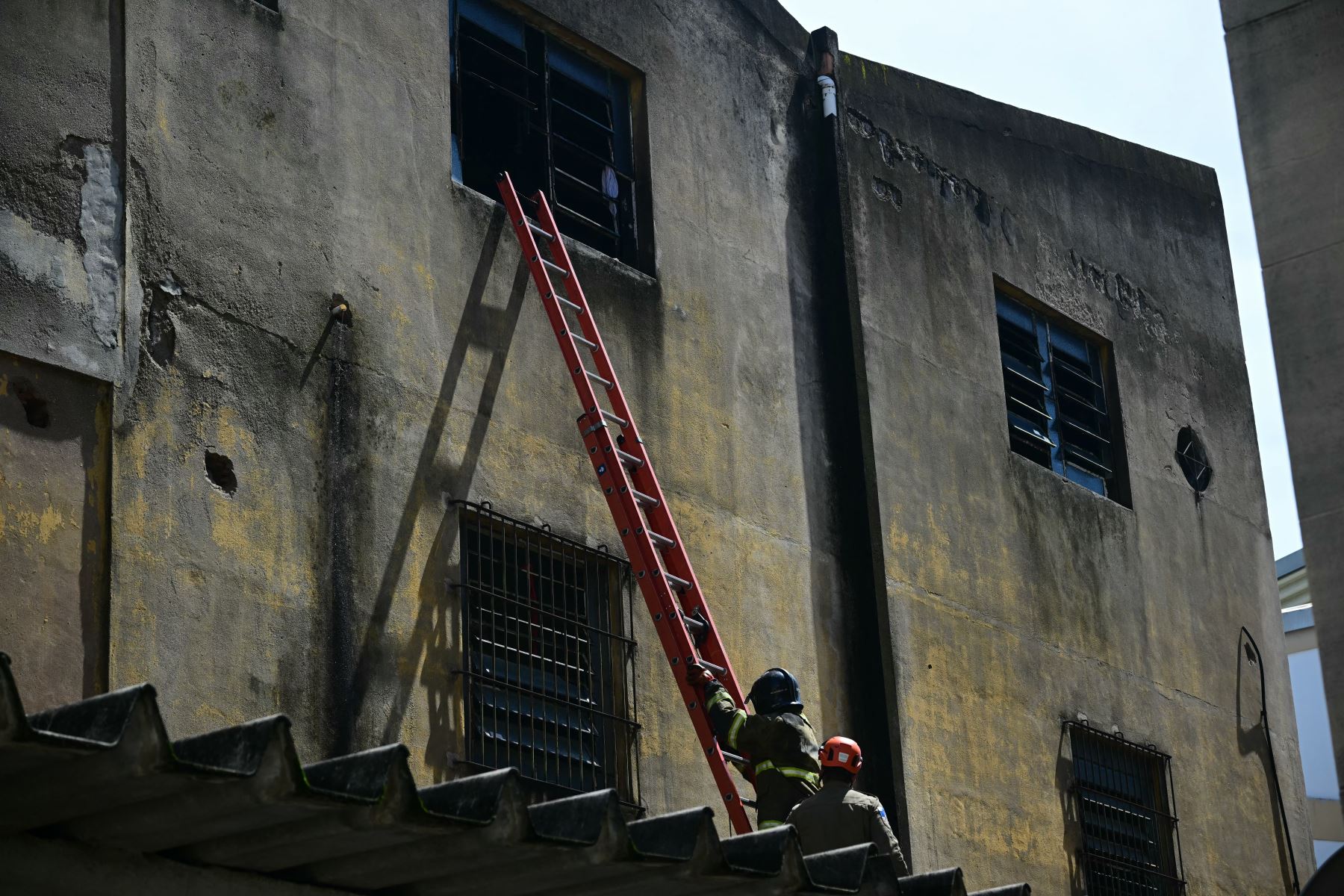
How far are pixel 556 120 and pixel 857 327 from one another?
2.50m

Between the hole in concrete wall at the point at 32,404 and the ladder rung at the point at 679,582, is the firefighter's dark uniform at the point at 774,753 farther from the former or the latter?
the hole in concrete wall at the point at 32,404

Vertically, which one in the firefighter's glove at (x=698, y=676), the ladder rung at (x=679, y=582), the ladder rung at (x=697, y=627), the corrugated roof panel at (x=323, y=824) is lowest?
the corrugated roof panel at (x=323, y=824)

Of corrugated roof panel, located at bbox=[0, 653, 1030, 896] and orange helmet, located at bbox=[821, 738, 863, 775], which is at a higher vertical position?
orange helmet, located at bbox=[821, 738, 863, 775]

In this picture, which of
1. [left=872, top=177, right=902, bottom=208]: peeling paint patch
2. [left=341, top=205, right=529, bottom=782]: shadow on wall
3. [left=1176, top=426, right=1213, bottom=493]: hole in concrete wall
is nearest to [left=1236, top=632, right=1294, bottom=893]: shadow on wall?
[left=1176, top=426, right=1213, bottom=493]: hole in concrete wall

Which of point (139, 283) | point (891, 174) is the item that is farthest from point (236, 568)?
point (891, 174)

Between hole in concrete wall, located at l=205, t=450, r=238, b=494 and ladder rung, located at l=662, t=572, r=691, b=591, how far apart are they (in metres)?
2.22

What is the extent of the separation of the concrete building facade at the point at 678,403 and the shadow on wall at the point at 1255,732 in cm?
5

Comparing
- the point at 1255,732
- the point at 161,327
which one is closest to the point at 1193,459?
the point at 1255,732

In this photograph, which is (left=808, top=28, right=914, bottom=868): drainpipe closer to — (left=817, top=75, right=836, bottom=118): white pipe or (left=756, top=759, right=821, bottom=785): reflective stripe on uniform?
(left=817, top=75, right=836, bottom=118): white pipe

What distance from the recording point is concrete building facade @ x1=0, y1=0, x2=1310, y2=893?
8977 millimetres

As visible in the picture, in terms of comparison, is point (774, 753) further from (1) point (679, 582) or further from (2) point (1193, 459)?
(2) point (1193, 459)

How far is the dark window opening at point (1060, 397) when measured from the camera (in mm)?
14898

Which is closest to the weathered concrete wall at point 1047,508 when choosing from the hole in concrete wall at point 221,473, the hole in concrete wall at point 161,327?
the hole in concrete wall at point 221,473

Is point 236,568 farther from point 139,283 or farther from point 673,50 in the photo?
point 673,50
